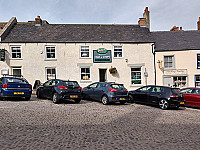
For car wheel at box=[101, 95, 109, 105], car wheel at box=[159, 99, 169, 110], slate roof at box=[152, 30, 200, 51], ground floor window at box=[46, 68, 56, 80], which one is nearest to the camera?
car wheel at box=[159, 99, 169, 110]

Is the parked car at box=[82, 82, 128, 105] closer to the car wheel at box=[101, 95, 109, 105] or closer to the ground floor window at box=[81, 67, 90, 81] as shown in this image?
the car wheel at box=[101, 95, 109, 105]

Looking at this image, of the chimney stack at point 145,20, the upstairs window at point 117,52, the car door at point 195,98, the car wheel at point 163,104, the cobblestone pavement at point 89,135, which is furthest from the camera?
the chimney stack at point 145,20

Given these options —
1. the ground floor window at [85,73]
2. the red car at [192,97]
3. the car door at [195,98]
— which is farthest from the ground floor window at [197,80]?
the ground floor window at [85,73]

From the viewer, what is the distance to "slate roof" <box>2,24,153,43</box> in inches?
814

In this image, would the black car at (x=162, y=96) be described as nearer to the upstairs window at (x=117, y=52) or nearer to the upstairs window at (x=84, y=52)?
the upstairs window at (x=117, y=52)

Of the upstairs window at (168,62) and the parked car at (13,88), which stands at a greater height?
the upstairs window at (168,62)

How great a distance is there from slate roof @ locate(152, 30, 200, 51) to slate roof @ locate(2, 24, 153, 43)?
4.80ft

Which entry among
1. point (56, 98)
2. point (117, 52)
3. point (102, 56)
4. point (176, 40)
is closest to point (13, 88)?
point (56, 98)

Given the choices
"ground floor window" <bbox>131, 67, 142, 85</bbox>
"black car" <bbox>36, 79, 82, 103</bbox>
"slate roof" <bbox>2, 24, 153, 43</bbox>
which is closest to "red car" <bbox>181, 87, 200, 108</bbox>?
"black car" <bbox>36, 79, 82, 103</bbox>

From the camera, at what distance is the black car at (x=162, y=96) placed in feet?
37.4

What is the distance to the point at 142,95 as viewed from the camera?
42.0 feet

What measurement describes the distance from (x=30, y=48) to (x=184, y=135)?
709 inches

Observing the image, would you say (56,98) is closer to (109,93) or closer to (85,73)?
(109,93)

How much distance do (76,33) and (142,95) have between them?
41.2 feet
